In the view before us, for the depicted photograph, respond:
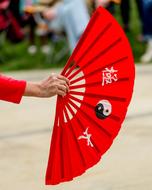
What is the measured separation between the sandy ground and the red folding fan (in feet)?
3.27

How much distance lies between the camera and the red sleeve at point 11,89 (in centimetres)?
304

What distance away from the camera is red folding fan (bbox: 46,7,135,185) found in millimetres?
3174

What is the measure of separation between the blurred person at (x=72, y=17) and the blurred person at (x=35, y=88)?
6.67 meters

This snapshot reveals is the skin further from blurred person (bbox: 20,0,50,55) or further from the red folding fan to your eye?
blurred person (bbox: 20,0,50,55)

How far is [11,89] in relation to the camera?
306cm

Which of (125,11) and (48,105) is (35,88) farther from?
(125,11)

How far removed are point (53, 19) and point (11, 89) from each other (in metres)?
7.10

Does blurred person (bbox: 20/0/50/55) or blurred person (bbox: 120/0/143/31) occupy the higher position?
blurred person (bbox: 120/0/143/31)

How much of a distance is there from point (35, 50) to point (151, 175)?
23.0ft

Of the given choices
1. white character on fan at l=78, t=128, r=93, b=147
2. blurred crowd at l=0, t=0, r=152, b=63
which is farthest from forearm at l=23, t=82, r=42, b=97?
blurred crowd at l=0, t=0, r=152, b=63

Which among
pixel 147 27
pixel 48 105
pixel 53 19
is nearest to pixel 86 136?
pixel 48 105

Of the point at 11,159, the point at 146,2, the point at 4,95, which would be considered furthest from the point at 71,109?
the point at 146,2

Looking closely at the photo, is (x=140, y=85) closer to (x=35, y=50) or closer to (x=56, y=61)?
(x=56, y=61)

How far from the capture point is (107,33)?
3.19 meters
